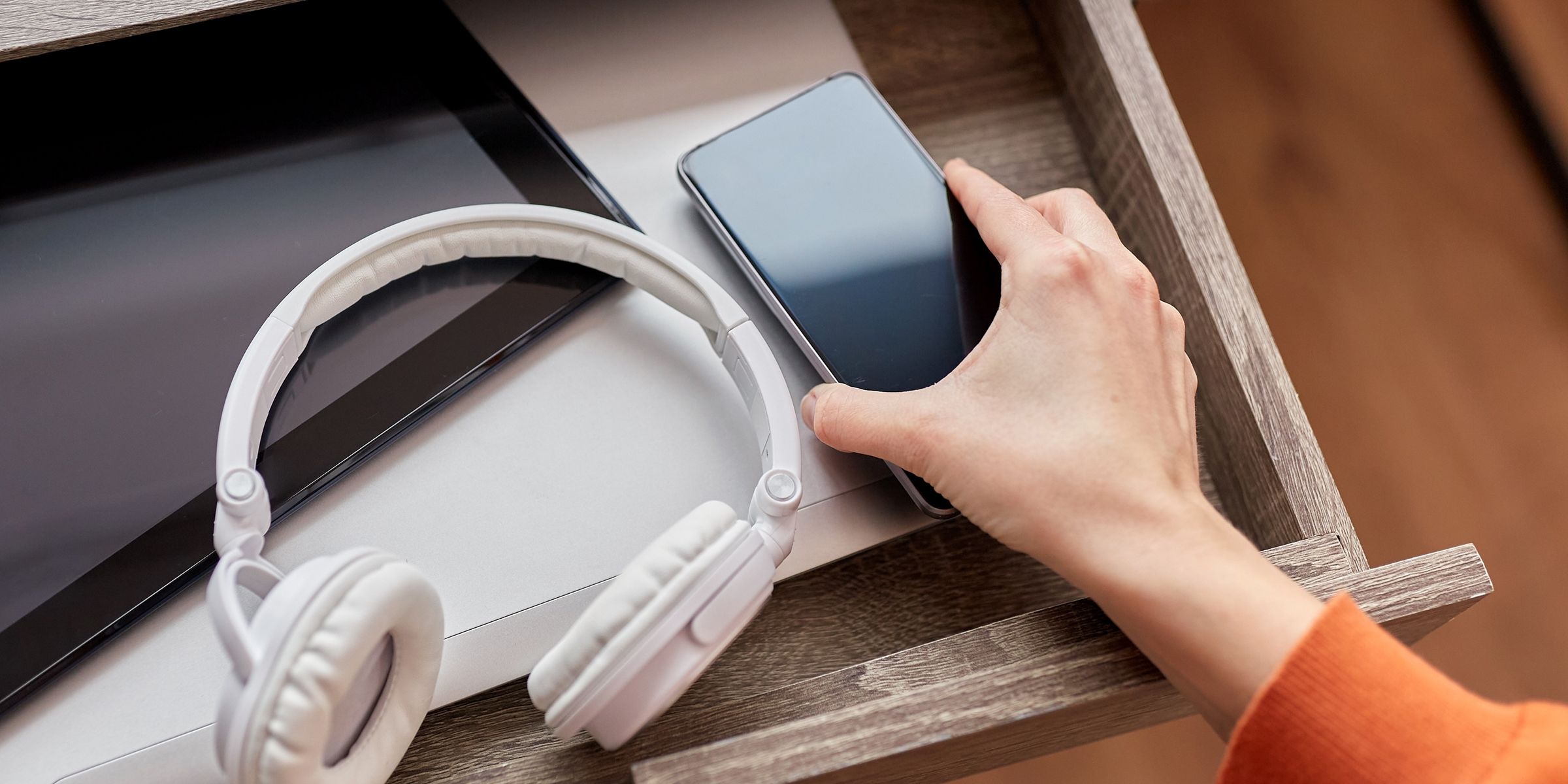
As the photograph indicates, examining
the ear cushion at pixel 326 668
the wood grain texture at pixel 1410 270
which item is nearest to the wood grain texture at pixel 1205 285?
the ear cushion at pixel 326 668

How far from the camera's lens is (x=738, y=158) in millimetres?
573

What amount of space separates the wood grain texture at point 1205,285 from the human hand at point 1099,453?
0.26ft

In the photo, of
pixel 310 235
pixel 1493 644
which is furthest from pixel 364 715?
pixel 1493 644

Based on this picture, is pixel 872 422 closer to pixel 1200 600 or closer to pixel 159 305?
pixel 1200 600

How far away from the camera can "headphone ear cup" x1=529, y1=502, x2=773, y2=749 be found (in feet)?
1.16

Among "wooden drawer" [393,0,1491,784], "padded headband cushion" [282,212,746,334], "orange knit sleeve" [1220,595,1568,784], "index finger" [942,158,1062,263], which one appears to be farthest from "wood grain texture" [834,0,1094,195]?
"orange knit sleeve" [1220,595,1568,784]

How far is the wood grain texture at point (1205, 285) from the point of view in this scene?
20.0 inches

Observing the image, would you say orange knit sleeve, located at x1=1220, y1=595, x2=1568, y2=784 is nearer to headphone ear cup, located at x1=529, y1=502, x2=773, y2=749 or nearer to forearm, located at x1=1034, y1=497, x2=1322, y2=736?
forearm, located at x1=1034, y1=497, x2=1322, y2=736

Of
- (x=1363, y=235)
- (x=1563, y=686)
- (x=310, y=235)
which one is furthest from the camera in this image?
(x=1363, y=235)

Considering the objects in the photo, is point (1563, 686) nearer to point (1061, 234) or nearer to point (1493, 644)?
point (1493, 644)

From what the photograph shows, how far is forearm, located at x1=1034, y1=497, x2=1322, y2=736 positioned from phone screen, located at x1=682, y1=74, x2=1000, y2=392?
0.52 feet

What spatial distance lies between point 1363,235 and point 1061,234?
884mm

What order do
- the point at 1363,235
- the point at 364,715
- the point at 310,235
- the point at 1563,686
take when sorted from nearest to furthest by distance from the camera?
the point at 364,715, the point at 310,235, the point at 1563,686, the point at 1363,235

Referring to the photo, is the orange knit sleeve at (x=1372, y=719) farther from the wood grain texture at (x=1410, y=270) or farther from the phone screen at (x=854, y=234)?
the wood grain texture at (x=1410, y=270)
